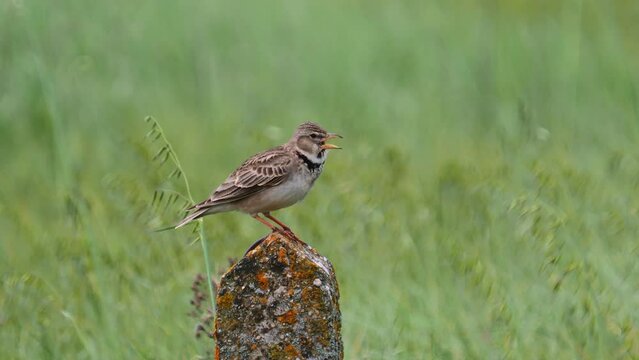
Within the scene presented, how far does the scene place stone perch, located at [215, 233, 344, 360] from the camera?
4.76 m

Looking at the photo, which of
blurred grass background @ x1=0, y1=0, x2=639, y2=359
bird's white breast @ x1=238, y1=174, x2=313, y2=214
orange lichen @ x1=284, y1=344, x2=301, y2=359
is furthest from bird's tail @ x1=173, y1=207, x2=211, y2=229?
orange lichen @ x1=284, y1=344, x2=301, y2=359

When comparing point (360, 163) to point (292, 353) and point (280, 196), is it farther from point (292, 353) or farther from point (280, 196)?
point (292, 353)

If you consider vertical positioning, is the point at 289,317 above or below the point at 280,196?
A: below

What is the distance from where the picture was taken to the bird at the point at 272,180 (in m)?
6.96

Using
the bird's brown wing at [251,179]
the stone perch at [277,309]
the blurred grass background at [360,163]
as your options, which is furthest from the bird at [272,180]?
the stone perch at [277,309]

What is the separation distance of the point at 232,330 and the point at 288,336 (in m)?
0.20

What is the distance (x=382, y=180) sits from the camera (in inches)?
454

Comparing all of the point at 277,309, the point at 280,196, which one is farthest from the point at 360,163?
the point at 277,309

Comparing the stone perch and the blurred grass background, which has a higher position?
the blurred grass background

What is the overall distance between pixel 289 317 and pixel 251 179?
7.46 feet

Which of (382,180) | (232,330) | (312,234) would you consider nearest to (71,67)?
(382,180)

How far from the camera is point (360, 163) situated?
12.8 meters

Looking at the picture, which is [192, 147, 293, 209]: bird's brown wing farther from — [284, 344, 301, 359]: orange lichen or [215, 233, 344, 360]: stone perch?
[284, 344, 301, 359]: orange lichen

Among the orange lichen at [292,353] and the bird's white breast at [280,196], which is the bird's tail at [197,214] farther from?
the orange lichen at [292,353]
